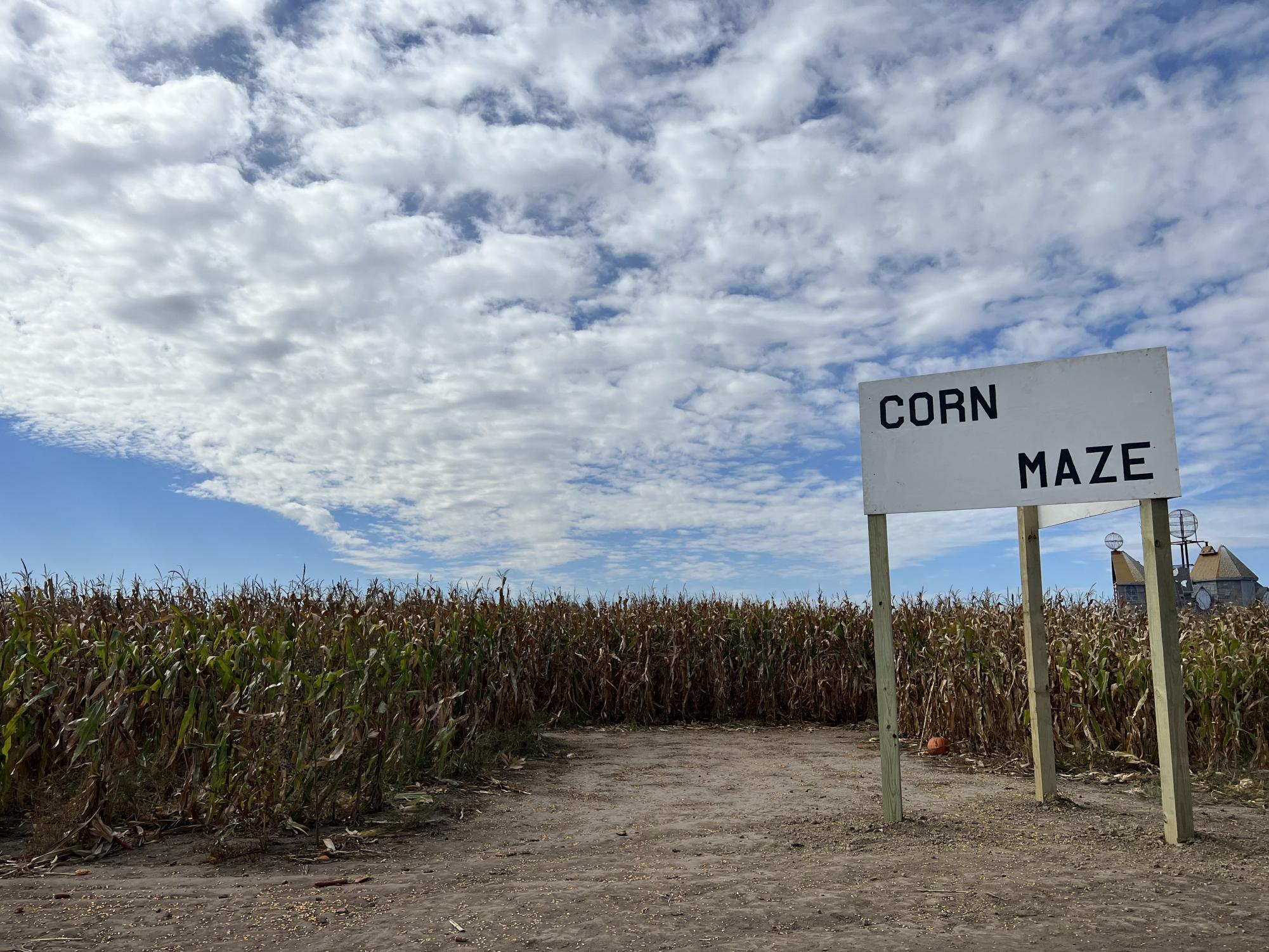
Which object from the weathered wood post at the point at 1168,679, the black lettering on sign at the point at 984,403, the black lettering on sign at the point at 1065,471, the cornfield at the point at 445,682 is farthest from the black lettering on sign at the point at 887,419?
the cornfield at the point at 445,682

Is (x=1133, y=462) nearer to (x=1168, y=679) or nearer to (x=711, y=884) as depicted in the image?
(x=1168, y=679)

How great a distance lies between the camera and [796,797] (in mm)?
7172

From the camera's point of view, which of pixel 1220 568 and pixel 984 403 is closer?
pixel 984 403

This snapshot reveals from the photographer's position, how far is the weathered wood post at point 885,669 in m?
5.95

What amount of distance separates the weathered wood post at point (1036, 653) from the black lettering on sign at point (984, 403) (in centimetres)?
124

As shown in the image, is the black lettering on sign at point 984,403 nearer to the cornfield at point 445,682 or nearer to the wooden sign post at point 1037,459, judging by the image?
the wooden sign post at point 1037,459

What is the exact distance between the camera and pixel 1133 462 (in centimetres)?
579

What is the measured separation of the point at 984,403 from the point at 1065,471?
2.27 feet

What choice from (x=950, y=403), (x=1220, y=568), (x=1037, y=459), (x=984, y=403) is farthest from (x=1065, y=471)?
(x=1220, y=568)

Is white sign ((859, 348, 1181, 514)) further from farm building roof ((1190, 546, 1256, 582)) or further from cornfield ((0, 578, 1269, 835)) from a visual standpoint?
farm building roof ((1190, 546, 1256, 582))

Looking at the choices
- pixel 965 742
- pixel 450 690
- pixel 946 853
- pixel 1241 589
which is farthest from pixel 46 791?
pixel 1241 589

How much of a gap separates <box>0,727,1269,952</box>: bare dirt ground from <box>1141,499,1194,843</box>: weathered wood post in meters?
0.25

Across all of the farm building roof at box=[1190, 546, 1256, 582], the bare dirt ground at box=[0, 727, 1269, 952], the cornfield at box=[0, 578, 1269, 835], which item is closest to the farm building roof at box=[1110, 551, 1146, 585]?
the farm building roof at box=[1190, 546, 1256, 582]

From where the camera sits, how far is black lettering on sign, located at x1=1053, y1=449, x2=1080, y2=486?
19.3 ft
